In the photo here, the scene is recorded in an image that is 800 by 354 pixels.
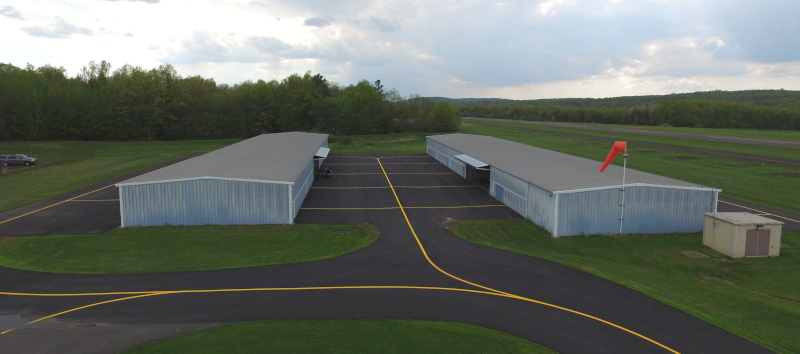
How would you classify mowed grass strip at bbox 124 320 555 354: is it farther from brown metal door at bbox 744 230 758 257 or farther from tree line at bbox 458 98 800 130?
tree line at bbox 458 98 800 130

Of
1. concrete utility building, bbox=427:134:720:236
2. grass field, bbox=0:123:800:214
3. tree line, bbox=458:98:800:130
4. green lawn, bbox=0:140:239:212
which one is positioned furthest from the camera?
tree line, bbox=458:98:800:130

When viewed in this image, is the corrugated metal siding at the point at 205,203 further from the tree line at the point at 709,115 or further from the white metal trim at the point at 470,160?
the tree line at the point at 709,115

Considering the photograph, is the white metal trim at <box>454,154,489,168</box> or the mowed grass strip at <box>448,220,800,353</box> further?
the white metal trim at <box>454,154,489,168</box>

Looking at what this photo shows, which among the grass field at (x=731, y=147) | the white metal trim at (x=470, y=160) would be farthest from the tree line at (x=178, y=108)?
the white metal trim at (x=470, y=160)

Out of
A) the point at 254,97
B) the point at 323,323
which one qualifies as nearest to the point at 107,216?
the point at 323,323

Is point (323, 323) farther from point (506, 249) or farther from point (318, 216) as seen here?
point (318, 216)

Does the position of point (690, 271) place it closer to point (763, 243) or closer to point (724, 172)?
point (763, 243)

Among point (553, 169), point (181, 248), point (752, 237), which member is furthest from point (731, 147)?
point (181, 248)

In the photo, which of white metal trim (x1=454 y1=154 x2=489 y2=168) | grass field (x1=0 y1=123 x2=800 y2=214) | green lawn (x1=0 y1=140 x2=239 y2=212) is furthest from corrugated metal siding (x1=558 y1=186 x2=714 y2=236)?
green lawn (x1=0 y1=140 x2=239 y2=212)
